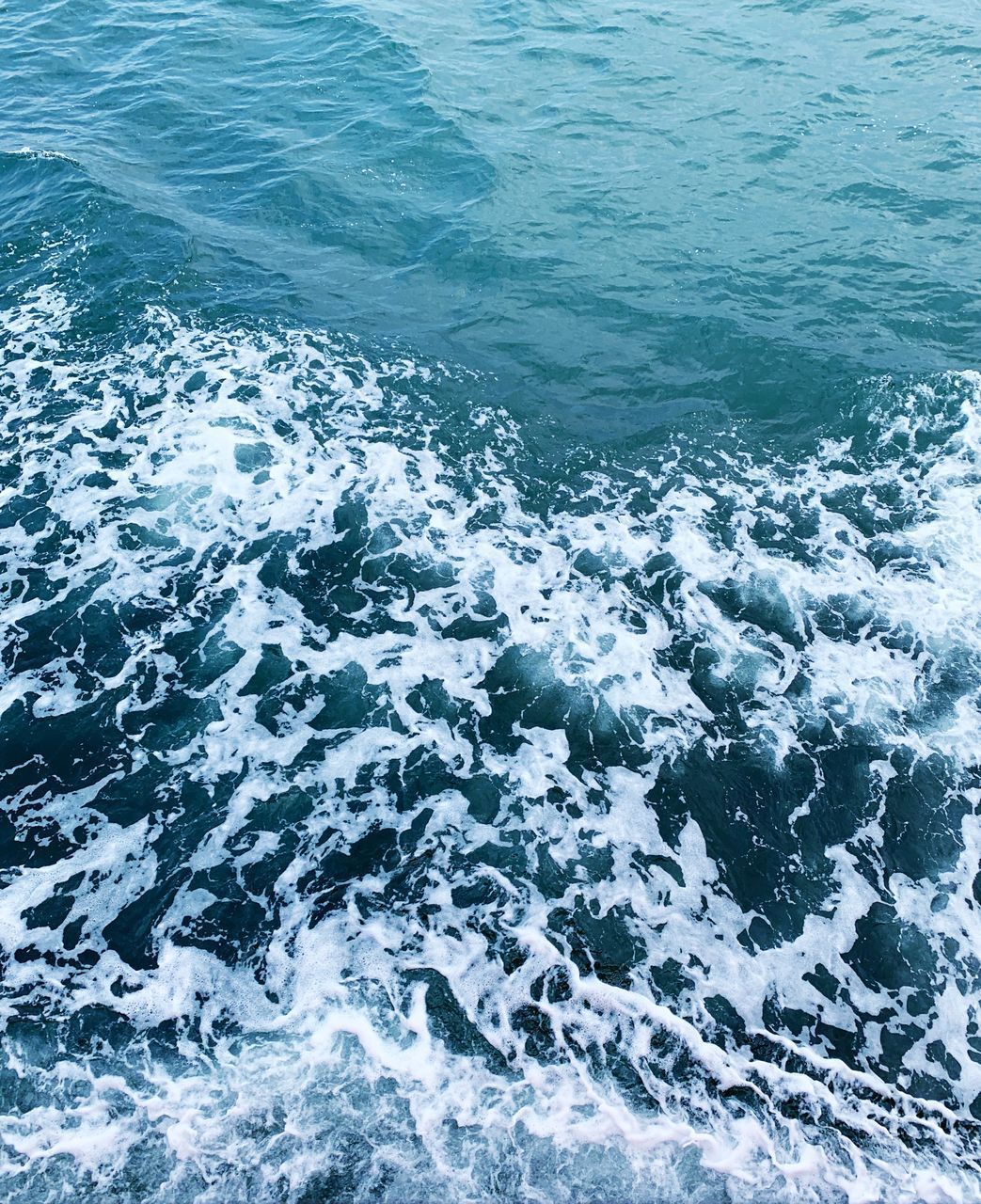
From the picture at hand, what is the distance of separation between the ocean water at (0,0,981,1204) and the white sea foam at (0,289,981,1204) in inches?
2.2

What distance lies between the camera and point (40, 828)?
9461 millimetres

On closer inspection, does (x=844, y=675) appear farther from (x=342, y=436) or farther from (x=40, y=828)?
(x=40, y=828)

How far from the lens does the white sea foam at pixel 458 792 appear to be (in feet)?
24.5

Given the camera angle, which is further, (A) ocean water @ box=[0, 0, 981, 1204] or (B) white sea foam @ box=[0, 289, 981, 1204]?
(A) ocean water @ box=[0, 0, 981, 1204]

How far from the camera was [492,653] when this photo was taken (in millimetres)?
11617

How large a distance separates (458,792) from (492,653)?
7.87 ft

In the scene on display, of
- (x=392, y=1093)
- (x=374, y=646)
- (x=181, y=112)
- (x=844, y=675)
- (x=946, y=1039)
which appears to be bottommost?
(x=946, y=1039)

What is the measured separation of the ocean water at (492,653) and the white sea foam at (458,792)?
6 cm

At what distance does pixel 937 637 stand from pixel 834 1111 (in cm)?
712

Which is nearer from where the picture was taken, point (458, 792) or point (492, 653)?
point (458, 792)

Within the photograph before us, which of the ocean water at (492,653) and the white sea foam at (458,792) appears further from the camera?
the ocean water at (492,653)

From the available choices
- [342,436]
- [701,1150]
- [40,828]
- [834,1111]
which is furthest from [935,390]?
[40,828]

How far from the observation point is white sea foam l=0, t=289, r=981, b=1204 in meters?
7.47

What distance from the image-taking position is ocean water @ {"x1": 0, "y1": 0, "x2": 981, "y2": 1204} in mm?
7664
